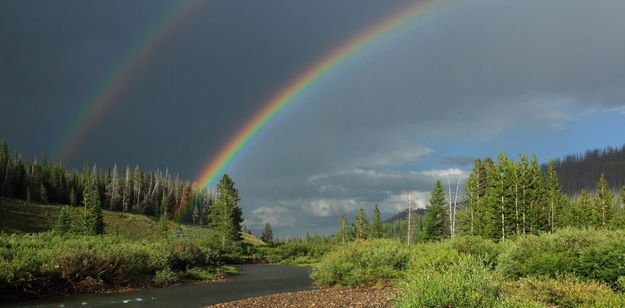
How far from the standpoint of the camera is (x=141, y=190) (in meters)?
144

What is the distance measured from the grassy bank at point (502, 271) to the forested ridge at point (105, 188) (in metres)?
91.1

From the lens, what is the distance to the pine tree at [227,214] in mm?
73188

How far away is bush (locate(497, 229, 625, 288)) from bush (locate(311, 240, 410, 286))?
6895mm

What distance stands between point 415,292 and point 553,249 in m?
14.7

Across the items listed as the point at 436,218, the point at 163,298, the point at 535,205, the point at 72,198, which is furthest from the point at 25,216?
the point at 535,205

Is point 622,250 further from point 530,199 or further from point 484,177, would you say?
point 484,177

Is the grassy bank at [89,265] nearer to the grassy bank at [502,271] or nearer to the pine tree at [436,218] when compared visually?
the grassy bank at [502,271]

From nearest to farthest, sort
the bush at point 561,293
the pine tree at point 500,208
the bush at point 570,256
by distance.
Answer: the bush at point 561,293 → the bush at point 570,256 → the pine tree at point 500,208

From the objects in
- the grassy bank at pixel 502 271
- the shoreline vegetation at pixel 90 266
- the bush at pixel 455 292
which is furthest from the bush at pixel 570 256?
the shoreline vegetation at pixel 90 266

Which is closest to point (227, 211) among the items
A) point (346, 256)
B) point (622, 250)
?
point (346, 256)

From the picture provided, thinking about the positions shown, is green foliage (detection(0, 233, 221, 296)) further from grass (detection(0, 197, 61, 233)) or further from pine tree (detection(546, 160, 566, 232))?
pine tree (detection(546, 160, 566, 232))

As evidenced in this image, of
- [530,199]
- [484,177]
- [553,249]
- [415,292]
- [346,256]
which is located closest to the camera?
[415,292]

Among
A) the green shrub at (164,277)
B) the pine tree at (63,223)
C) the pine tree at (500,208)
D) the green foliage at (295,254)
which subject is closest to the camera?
the green shrub at (164,277)

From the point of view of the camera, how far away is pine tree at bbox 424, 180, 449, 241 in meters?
75.8
